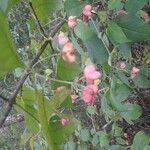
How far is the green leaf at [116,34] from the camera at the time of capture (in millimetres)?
848

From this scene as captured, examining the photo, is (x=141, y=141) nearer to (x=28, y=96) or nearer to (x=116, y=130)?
(x=116, y=130)

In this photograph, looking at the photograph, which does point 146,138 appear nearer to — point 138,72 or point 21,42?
point 138,72

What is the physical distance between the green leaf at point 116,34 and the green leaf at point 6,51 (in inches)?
10.6

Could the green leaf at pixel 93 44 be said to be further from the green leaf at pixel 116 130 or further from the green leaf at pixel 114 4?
the green leaf at pixel 116 130

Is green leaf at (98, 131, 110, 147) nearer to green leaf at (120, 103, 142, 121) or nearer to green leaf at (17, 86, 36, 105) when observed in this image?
green leaf at (120, 103, 142, 121)

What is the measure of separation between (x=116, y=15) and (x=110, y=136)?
0.60m

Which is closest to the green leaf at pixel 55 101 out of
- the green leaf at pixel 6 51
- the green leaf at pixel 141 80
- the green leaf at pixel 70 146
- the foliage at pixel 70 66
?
the foliage at pixel 70 66

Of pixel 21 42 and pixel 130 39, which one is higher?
pixel 21 42

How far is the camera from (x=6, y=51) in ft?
2.00

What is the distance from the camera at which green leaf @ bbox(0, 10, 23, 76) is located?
0.59 metres

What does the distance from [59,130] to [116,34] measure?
213mm

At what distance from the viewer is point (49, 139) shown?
26.2 inches

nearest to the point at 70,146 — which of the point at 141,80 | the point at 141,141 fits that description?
the point at 141,141

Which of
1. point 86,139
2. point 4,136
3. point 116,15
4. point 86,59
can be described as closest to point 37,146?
point 86,139
